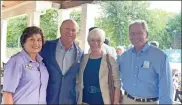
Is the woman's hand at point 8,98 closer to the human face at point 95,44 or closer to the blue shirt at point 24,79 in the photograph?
the blue shirt at point 24,79

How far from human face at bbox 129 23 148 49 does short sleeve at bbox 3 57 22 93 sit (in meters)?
0.48

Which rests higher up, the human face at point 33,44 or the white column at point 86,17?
the white column at point 86,17

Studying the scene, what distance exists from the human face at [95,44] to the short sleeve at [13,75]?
0.31m

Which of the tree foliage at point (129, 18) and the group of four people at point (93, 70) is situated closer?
the group of four people at point (93, 70)

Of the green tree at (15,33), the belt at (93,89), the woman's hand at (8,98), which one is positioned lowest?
the woman's hand at (8,98)

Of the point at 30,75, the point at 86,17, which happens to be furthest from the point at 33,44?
the point at 86,17

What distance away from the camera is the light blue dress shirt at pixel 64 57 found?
1.26m

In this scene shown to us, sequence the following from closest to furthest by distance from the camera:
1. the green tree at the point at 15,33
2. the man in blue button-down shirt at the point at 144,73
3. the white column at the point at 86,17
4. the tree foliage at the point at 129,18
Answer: the man in blue button-down shirt at the point at 144,73, the tree foliage at the point at 129,18, the green tree at the point at 15,33, the white column at the point at 86,17

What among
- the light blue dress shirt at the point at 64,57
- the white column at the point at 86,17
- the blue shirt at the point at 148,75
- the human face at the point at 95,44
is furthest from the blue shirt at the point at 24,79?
the white column at the point at 86,17

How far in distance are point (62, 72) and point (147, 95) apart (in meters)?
0.38

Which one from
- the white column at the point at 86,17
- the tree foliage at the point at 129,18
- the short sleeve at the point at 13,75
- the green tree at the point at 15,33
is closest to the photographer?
the short sleeve at the point at 13,75

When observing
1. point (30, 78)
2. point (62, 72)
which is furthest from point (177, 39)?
point (30, 78)

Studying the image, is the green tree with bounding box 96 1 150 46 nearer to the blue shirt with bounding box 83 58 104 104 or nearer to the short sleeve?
the blue shirt with bounding box 83 58 104 104

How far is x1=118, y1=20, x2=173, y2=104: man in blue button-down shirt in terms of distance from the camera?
121 cm
